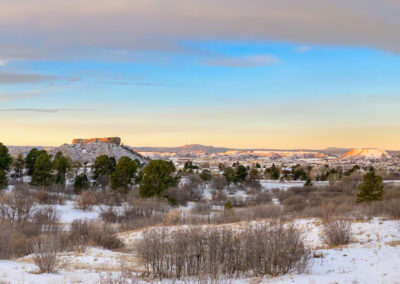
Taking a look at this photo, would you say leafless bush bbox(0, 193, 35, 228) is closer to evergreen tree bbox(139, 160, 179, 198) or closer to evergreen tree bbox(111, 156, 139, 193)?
evergreen tree bbox(139, 160, 179, 198)

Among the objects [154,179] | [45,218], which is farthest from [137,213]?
[45,218]

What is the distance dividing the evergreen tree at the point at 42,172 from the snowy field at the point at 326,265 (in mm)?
35933

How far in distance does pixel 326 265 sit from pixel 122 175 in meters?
40.0

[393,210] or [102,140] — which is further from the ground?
[102,140]

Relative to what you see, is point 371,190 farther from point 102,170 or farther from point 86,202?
point 102,170

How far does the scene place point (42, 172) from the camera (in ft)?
175

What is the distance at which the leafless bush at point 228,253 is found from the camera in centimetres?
1389

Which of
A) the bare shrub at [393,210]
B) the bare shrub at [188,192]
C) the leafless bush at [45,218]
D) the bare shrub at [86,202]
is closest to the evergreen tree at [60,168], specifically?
the bare shrub at [86,202]

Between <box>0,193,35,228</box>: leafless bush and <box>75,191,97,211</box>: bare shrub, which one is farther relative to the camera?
<box>75,191,97,211</box>: bare shrub

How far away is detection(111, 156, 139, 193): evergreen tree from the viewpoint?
51.8 meters

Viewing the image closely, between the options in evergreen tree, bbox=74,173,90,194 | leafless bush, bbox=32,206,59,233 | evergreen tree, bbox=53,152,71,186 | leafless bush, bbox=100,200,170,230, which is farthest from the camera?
evergreen tree, bbox=53,152,71,186

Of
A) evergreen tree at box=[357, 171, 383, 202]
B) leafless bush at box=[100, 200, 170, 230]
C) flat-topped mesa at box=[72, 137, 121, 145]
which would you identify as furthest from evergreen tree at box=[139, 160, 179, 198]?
flat-topped mesa at box=[72, 137, 121, 145]

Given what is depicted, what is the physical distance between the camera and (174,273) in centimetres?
1428

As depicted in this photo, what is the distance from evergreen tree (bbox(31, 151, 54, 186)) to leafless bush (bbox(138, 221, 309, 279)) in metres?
42.2
